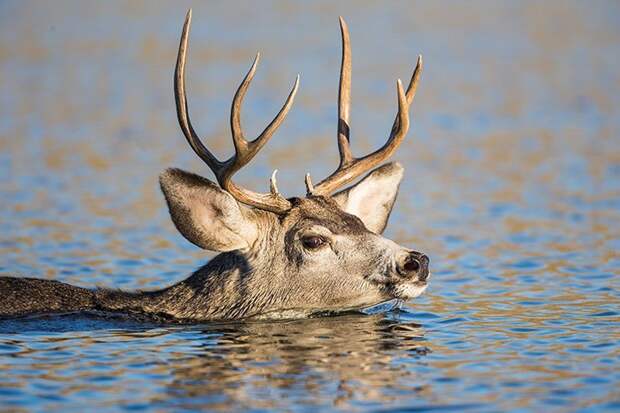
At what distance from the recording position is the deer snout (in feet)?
33.2

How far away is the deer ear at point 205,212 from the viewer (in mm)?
10250

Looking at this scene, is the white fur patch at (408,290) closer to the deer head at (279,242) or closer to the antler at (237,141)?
the deer head at (279,242)

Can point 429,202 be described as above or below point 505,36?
below

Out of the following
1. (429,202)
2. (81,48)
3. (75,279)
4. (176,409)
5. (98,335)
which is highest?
(81,48)


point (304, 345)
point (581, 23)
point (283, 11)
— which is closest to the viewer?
point (304, 345)

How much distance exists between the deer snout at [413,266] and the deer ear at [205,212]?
118 centimetres

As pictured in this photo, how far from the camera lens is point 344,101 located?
11492 mm

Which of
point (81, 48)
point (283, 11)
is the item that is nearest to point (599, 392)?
point (81, 48)

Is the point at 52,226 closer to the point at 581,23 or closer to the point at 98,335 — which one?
the point at 98,335

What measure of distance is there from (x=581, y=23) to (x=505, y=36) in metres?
2.36

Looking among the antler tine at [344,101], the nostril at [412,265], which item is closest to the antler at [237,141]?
the antler tine at [344,101]

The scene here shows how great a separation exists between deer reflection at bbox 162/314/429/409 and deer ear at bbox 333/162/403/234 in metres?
1.00

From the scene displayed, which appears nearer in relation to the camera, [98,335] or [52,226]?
[98,335]

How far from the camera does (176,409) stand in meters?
8.04
